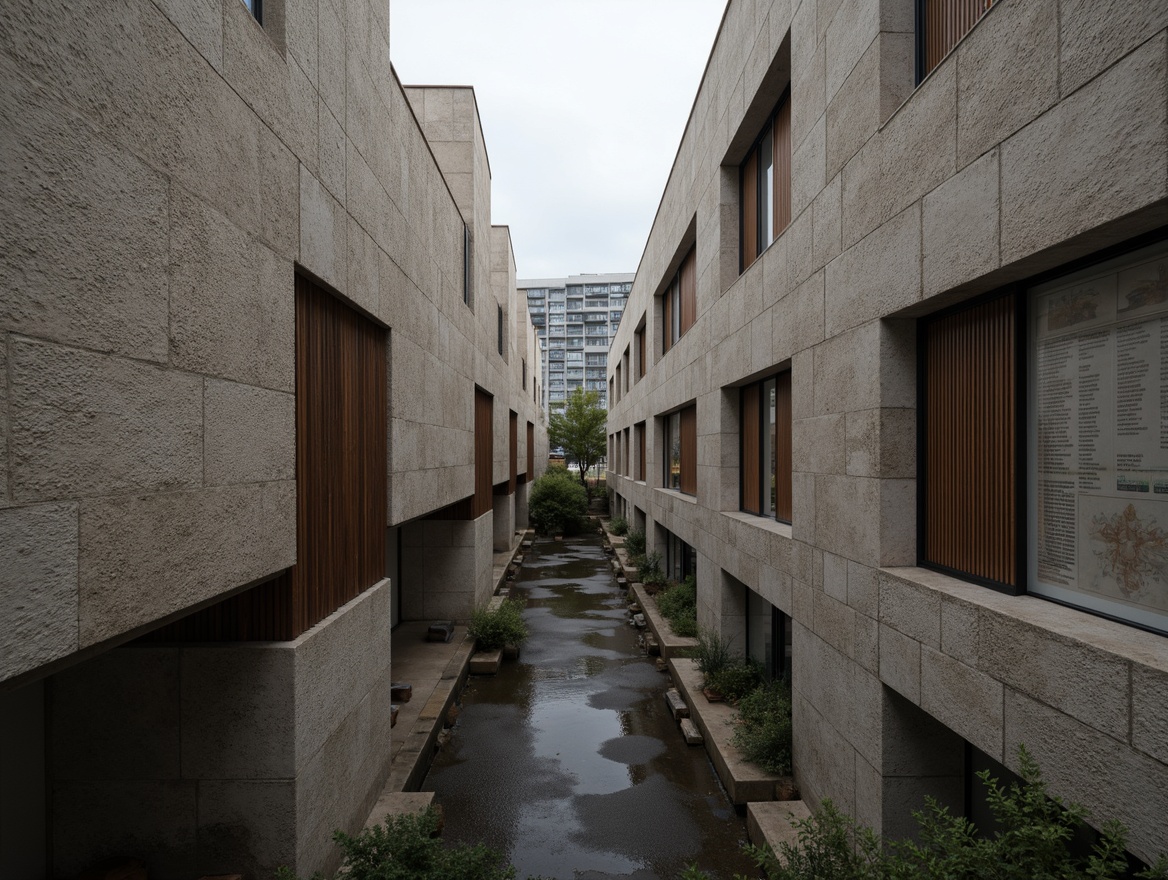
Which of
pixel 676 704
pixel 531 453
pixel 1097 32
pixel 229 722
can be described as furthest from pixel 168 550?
pixel 531 453

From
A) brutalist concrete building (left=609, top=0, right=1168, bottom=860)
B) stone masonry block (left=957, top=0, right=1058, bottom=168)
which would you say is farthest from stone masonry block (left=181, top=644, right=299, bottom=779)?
stone masonry block (left=957, top=0, right=1058, bottom=168)

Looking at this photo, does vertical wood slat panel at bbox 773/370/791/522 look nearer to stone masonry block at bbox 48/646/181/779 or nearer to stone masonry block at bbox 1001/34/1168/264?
stone masonry block at bbox 1001/34/1168/264

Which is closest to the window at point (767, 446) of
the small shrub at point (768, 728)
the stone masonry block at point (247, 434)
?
the small shrub at point (768, 728)

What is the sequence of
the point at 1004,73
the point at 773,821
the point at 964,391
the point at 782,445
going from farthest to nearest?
the point at 782,445 < the point at 773,821 < the point at 964,391 < the point at 1004,73

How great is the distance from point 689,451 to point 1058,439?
1053cm

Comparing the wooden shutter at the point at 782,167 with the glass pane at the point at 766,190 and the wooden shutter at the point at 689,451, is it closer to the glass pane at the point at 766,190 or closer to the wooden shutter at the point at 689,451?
the glass pane at the point at 766,190

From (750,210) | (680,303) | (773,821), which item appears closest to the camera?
(773,821)

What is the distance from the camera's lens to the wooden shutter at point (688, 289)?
13.6 meters

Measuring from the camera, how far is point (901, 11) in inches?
207

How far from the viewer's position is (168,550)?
10.9 ft

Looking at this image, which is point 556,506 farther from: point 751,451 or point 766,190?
point 766,190

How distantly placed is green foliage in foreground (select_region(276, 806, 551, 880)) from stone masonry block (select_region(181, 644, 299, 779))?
2.32ft

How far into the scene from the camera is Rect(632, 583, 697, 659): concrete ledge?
12.2 meters

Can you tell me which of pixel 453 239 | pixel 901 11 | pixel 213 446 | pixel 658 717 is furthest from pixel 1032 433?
pixel 453 239
